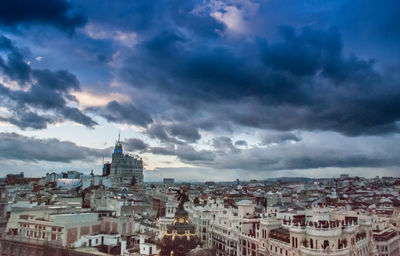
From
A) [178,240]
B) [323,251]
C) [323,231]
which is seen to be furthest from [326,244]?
[178,240]

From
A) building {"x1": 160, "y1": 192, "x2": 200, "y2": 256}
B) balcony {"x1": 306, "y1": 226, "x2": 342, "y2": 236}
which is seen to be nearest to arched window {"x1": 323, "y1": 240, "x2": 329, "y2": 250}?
balcony {"x1": 306, "y1": 226, "x2": 342, "y2": 236}

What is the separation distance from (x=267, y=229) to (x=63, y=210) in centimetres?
5075

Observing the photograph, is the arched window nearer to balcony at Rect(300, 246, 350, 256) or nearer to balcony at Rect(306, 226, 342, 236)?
balcony at Rect(300, 246, 350, 256)

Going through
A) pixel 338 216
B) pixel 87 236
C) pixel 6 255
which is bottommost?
pixel 6 255

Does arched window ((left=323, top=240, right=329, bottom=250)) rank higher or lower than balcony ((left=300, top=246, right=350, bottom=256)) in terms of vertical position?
higher

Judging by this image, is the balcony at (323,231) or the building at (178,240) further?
the balcony at (323,231)

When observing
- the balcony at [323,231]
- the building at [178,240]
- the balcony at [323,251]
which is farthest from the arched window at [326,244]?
the building at [178,240]

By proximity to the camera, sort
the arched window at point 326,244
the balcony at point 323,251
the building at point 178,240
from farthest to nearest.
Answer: the arched window at point 326,244, the balcony at point 323,251, the building at point 178,240

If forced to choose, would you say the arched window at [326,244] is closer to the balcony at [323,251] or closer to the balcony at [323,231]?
the balcony at [323,251]

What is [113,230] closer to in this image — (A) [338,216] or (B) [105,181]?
(A) [338,216]

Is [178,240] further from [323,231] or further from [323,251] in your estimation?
[323,231]

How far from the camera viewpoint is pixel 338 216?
73.0 meters

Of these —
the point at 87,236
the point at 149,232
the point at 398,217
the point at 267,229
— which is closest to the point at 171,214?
the point at 149,232

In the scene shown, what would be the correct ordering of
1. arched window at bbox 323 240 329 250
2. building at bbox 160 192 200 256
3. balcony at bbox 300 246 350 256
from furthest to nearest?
arched window at bbox 323 240 329 250, balcony at bbox 300 246 350 256, building at bbox 160 192 200 256
